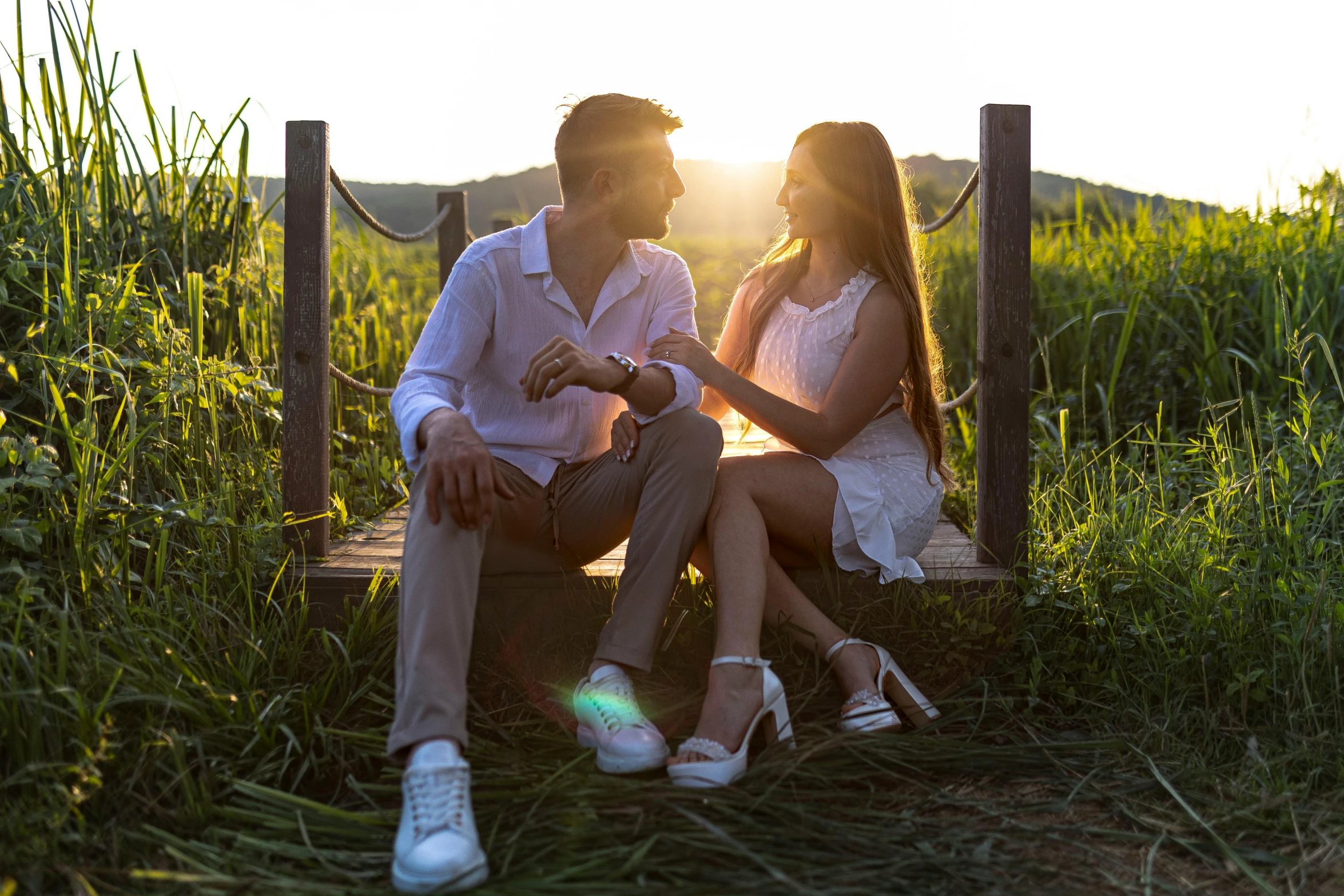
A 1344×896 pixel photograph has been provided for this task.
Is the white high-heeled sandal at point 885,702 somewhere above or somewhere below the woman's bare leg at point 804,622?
below

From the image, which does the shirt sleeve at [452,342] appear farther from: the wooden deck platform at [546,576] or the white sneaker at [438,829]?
the white sneaker at [438,829]

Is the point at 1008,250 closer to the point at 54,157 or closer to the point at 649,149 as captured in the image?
the point at 649,149

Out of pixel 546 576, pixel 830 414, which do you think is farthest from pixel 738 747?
pixel 830 414

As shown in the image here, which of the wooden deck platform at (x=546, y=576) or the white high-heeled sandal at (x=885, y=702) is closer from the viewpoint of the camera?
the white high-heeled sandal at (x=885, y=702)

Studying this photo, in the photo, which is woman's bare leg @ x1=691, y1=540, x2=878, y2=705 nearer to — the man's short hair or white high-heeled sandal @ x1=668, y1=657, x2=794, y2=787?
white high-heeled sandal @ x1=668, y1=657, x2=794, y2=787

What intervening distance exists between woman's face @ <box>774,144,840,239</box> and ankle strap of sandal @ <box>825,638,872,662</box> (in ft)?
3.33

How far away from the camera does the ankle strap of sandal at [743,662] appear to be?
210 cm

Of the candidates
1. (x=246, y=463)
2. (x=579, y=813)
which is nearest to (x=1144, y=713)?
(x=579, y=813)

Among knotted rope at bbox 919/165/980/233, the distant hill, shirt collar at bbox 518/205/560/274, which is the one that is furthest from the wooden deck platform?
the distant hill

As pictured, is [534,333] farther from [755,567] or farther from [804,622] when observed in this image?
[804,622]

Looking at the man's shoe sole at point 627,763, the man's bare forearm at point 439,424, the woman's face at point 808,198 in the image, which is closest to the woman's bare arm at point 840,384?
the woman's face at point 808,198

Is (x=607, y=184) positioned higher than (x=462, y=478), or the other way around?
(x=607, y=184)

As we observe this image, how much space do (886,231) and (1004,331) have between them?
39cm

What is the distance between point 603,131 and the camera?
7.84 ft
